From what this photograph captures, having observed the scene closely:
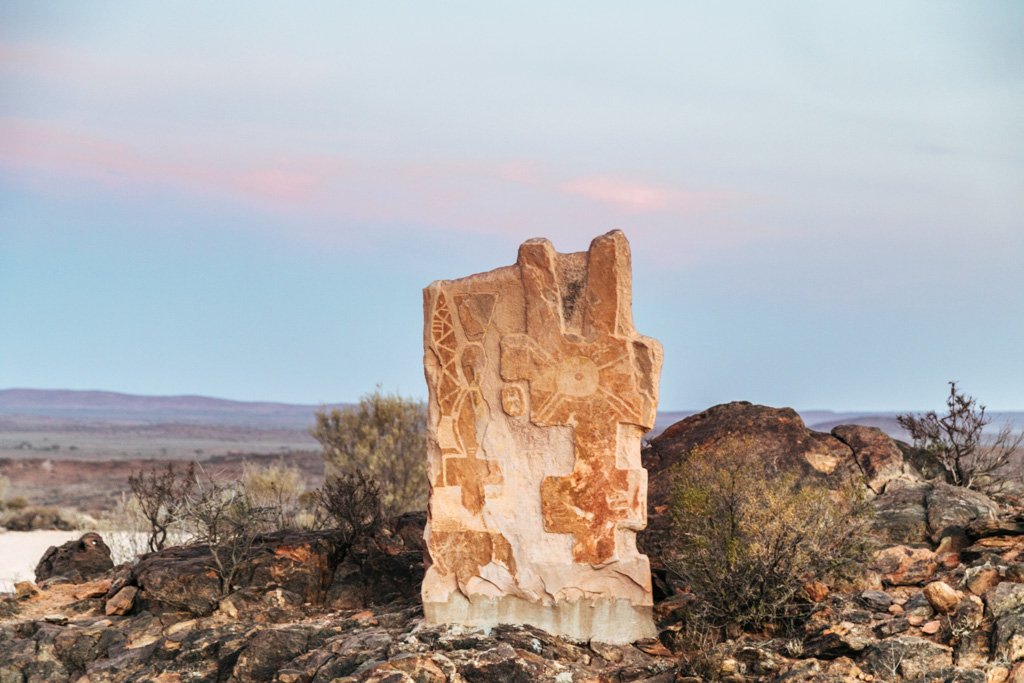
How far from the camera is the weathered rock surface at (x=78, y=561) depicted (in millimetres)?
14242

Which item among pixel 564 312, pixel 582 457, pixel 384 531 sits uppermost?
pixel 564 312

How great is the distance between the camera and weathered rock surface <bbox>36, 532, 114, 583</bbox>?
1424cm

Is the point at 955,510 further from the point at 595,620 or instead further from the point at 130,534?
the point at 130,534

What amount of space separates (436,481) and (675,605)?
8.31 ft

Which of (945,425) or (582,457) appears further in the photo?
(945,425)

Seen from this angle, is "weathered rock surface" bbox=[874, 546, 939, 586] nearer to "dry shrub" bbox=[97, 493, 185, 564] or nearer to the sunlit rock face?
the sunlit rock face

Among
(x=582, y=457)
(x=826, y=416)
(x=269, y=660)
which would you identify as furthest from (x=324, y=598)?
(x=826, y=416)

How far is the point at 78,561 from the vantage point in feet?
47.3

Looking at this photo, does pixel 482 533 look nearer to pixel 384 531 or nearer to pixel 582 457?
pixel 582 457

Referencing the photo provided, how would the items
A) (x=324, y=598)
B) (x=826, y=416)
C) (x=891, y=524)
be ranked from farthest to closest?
1. (x=826, y=416)
2. (x=324, y=598)
3. (x=891, y=524)

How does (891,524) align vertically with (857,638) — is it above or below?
above

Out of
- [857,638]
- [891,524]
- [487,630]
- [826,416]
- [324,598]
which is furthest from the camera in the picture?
[826,416]

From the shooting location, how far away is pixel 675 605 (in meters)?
10.9

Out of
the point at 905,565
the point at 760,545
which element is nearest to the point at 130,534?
the point at 760,545
